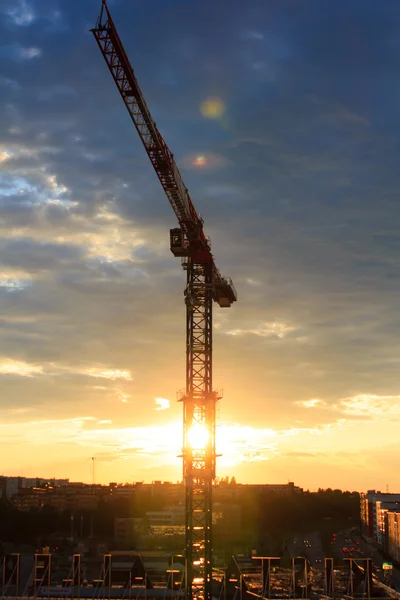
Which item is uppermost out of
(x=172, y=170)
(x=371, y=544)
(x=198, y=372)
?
(x=172, y=170)

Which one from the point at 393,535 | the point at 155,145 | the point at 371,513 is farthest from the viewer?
the point at 371,513

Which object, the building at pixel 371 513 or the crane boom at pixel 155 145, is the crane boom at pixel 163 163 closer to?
the crane boom at pixel 155 145

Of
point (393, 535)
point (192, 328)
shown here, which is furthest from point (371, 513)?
point (192, 328)

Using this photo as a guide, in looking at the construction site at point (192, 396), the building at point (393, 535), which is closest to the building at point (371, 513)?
the building at point (393, 535)

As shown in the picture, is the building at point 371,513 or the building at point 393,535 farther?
the building at point 371,513

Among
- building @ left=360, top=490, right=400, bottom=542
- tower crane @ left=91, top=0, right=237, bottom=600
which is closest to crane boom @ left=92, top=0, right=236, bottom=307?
tower crane @ left=91, top=0, right=237, bottom=600

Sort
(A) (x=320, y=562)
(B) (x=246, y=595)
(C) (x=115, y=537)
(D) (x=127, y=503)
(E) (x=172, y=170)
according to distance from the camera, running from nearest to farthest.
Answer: (E) (x=172, y=170), (B) (x=246, y=595), (A) (x=320, y=562), (C) (x=115, y=537), (D) (x=127, y=503)

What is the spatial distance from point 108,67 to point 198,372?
2522 centimetres

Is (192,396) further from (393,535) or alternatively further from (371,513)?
(371,513)

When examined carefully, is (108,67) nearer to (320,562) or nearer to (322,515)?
(320,562)

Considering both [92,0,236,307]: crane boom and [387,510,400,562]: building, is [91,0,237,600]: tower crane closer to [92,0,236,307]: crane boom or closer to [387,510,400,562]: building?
[92,0,236,307]: crane boom

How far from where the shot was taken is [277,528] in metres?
148

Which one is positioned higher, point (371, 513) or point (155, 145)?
point (155, 145)

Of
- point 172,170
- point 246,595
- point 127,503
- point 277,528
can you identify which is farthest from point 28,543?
point 172,170
